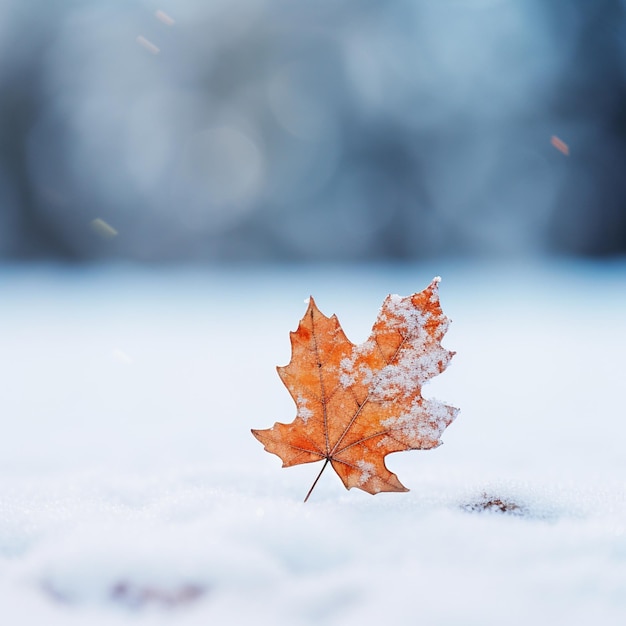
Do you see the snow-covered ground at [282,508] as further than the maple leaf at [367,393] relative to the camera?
No

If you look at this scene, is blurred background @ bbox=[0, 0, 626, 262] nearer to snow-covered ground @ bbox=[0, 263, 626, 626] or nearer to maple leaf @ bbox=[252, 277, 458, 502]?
snow-covered ground @ bbox=[0, 263, 626, 626]

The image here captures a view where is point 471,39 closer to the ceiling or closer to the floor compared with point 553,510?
closer to the ceiling

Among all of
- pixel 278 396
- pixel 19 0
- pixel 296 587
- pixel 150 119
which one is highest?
pixel 19 0

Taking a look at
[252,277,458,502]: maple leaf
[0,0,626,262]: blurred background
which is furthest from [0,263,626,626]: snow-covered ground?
[0,0,626,262]: blurred background

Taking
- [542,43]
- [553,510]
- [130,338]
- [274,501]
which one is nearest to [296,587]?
[274,501]

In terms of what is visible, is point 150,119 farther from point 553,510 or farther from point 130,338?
point 553,510

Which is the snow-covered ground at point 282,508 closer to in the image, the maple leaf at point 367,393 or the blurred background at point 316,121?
the maple leaf at point 367,393

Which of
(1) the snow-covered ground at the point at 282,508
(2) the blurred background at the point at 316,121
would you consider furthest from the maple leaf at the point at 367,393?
(2) the blurred background at the point at 316,121
